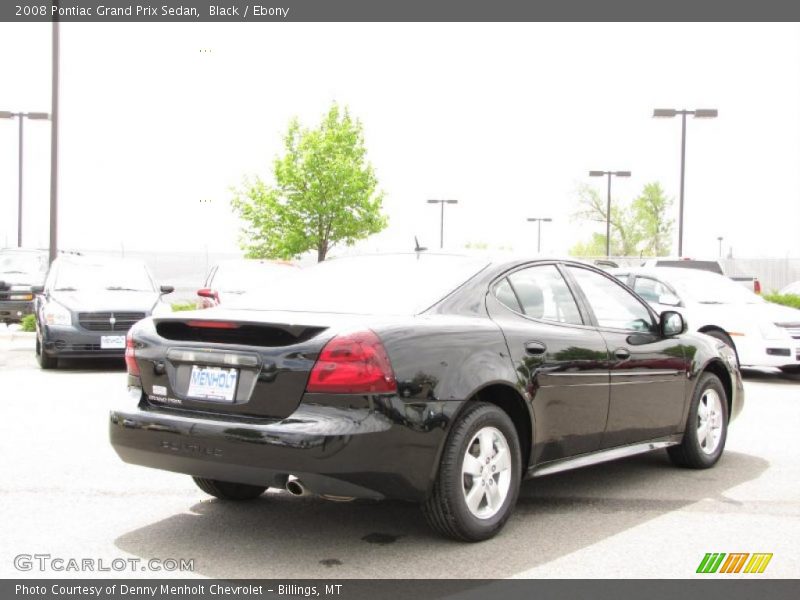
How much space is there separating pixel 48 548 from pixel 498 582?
221 cm

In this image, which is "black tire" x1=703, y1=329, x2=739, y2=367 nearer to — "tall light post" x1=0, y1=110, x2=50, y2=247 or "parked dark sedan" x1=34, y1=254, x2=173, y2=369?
"parked dark sedan" x1=34, y1=254, x2=173, y2=369

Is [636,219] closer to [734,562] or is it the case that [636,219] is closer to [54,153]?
[54,153]

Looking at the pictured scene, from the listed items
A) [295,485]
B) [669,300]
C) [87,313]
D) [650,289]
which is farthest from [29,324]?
[295,485]

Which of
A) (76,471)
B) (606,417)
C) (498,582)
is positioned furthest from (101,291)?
(498,582)

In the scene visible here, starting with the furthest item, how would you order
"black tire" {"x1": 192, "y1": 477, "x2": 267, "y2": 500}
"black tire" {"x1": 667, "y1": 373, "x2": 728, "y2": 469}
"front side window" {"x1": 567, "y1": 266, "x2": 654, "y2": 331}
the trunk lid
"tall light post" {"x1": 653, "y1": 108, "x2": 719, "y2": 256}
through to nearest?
"tall light post" {"x1": 653, "y1": 108, "x2": 719, "y2": 256} < "black tire" {"x1": 667, "y1": 373, "x2": 728, "y2": 469} < "front side window" {"x1": 567, "y1": 266, "x2": 654, "y2": 331} < "black tire" {"x1": 192, "y1": 477, "x2": 267, "y2": 500} < the trunk lid

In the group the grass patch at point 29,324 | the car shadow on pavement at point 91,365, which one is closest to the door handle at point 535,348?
the car shadow on pavement at point 91,365

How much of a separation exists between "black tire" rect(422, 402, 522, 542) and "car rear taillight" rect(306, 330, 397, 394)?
48 centimetres

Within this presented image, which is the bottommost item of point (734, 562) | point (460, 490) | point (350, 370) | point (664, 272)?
point (734, 562)

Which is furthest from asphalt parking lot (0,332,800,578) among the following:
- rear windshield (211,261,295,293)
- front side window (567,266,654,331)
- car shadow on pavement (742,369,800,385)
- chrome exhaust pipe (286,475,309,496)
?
rear windshield (211,261,295,293)

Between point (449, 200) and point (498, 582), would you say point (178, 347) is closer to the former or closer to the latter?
point (498, 582)

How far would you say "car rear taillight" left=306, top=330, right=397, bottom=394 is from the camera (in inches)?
169

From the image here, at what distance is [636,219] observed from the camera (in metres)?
64.7

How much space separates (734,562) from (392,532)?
1.72 metres

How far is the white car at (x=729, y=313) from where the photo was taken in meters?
12.5
